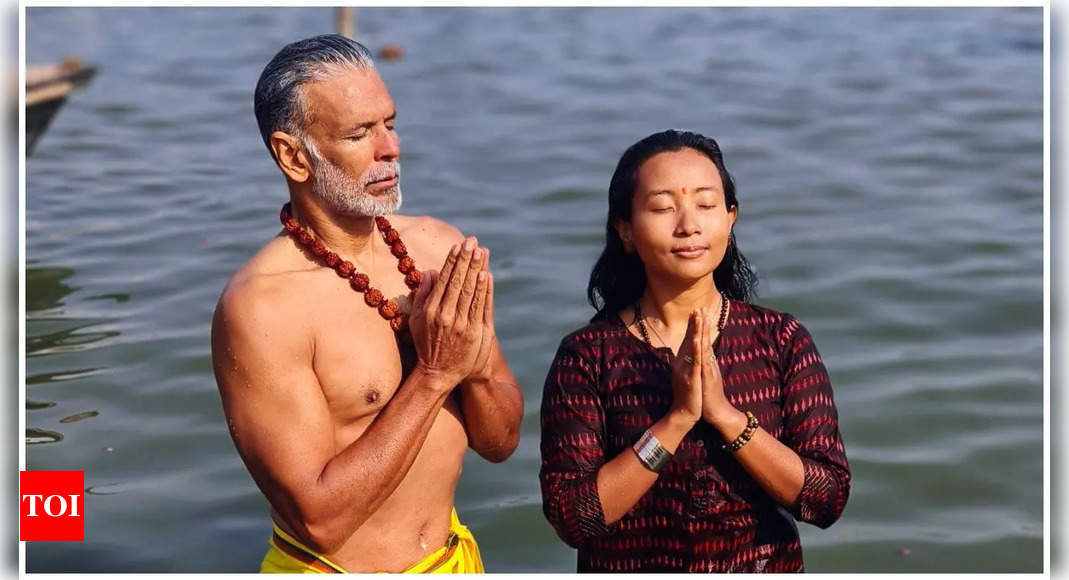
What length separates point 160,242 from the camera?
8.04m

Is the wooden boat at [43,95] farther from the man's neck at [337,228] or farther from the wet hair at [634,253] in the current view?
the wet hair at [634,253]

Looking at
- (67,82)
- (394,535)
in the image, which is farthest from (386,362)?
(67,82)

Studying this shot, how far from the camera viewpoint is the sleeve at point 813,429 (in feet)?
10.8

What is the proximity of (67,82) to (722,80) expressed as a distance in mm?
4719

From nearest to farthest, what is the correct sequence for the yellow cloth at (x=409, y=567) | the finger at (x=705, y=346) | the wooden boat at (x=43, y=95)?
1. the finger at (x=705, y=346)
2. the yellow cloth at (x=409, y=567)
3. the wooden boat at (x=43, y=95)

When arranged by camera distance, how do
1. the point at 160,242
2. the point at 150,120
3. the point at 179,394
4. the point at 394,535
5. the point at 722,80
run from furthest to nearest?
the point at 722,80 → the point at 150,120 → the point at 160,242 → the point at 179,394 → the point at 394,535

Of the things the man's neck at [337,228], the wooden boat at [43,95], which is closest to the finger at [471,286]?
the man's neck at [337,228]

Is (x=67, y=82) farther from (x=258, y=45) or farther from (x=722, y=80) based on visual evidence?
(x=722, y=80)

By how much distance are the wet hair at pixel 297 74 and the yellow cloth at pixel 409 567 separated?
0.97 m

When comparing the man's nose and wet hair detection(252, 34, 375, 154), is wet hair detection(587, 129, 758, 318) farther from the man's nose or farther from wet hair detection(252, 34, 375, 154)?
wet hair detection(252, 34, 375, 154)

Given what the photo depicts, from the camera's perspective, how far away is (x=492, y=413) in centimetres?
360

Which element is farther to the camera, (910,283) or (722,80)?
(722,80)

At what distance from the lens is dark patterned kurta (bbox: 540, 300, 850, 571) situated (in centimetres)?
331

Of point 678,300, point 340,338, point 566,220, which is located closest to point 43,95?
point 566,220
